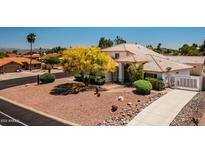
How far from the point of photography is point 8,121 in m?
14.7

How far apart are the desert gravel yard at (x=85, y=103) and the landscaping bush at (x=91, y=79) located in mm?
2633

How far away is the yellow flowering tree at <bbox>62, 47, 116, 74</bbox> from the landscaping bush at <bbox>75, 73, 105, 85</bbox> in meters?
1.75

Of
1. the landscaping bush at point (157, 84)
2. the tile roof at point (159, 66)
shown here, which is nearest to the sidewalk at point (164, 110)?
the landscaping bush at point (157, 84)

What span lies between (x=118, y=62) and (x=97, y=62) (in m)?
4.40

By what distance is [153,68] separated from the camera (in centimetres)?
2202

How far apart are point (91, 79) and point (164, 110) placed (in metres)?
8.82

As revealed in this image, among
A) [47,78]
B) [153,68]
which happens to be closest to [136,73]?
[153,68]

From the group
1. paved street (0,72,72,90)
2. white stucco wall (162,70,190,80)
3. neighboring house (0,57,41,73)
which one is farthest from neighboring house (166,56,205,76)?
neighboring house (0,57,41,73)
